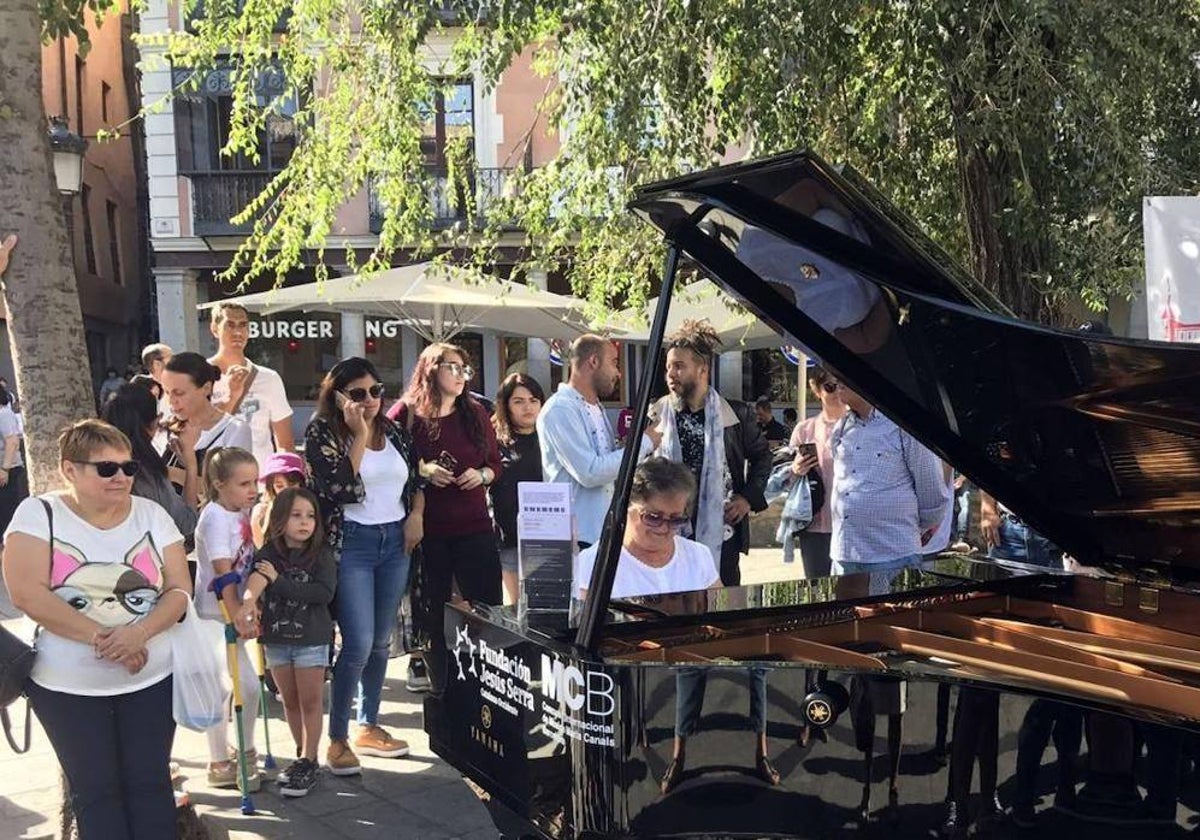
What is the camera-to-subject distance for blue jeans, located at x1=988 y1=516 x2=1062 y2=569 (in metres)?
5.62

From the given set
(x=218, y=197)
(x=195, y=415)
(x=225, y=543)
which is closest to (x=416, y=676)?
(x=225, y=543)

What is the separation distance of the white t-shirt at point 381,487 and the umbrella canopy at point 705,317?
121 inches

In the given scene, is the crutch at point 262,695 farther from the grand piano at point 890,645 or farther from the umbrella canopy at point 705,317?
the umbrella canopy at point 705,317

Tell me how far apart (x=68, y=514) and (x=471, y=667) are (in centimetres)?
132

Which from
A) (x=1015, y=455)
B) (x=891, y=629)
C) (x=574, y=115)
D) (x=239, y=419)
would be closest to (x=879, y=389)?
(x=1015, y=455)

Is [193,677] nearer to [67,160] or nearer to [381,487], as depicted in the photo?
[381,487]

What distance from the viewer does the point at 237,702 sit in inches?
164

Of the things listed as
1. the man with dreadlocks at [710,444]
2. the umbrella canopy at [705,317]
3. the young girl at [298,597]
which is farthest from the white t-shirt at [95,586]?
the umbrella canopy at [705,317]

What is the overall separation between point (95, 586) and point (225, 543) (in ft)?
4.23

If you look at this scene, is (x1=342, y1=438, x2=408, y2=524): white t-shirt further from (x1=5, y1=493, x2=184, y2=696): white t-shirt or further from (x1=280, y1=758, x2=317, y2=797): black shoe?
(x1=5, y1=493, x2=184, y2=696): white t-shirt

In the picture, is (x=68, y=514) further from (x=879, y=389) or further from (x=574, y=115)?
(x=574, y=115)

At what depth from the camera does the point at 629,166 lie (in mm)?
6543

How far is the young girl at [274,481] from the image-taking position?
4.70m

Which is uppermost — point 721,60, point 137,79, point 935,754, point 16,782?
point 137,79
